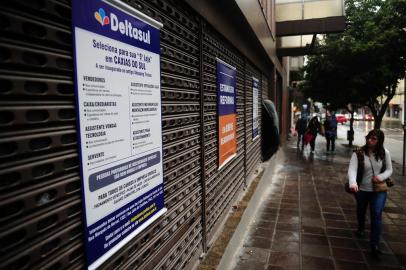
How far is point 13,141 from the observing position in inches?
52.5

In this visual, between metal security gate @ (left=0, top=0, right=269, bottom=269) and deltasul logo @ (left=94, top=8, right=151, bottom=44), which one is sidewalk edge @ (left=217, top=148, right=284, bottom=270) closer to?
metal security gate @ (left=0, top=0, right=269, bottom=269)

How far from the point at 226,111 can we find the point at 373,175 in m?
2.21

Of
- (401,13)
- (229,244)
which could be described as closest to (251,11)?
(229,244)

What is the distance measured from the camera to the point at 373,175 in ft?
15.7

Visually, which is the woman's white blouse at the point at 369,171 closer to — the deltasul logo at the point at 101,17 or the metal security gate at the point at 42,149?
the metal security gate at the point at 42,149

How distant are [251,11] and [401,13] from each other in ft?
30.9

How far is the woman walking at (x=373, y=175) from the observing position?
4.71m

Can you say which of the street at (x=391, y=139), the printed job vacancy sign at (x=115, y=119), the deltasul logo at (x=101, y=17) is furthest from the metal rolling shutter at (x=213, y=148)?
the street at (x=391, y=139)

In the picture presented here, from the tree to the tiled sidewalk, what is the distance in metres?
5.43

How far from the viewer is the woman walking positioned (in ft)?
15.5

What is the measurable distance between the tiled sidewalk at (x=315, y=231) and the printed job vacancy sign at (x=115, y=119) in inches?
108

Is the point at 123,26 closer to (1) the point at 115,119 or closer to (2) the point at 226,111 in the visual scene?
(1) the point at 115,119

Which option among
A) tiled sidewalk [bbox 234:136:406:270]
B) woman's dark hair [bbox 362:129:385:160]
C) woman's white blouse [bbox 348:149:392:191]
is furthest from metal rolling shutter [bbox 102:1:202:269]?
woman's dark hair [bbox 362:129:385:160]

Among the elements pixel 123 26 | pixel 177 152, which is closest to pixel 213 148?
pixel 177 152
